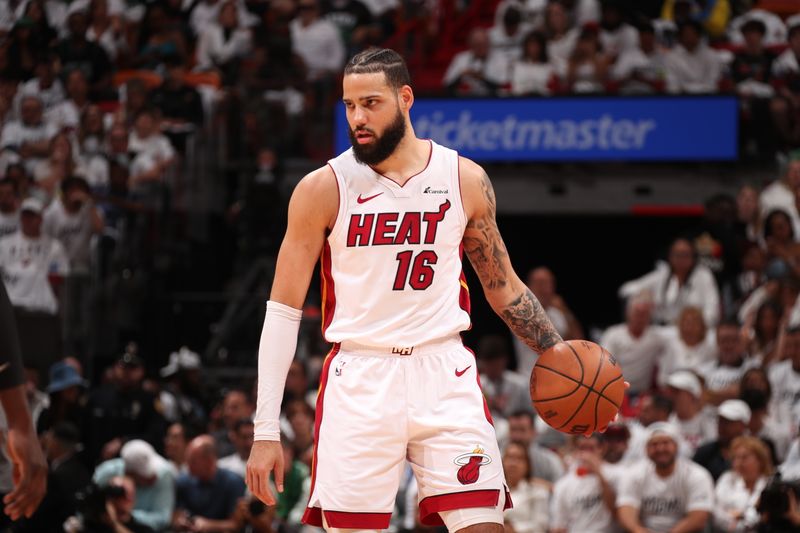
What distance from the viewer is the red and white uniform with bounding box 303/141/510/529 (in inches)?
197

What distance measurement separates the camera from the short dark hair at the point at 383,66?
511 cm

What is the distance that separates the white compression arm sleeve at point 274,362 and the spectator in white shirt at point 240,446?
20.5ft

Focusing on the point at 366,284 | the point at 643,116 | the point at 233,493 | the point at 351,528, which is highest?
the point at 643,116

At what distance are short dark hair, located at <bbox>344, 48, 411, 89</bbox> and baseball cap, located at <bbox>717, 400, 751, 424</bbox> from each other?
20.5ft

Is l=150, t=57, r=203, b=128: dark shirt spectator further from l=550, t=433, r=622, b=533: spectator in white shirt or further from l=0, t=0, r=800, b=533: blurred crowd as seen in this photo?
l=550, t=433, r=622, b=533: spectator in white shirt

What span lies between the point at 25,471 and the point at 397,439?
143cm

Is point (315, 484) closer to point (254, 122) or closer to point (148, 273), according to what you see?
point (148, 273)

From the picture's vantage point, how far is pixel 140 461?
1070 cm

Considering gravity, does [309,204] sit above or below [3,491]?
above

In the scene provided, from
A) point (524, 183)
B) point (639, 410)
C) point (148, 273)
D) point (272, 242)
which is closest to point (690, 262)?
point (639, 410)

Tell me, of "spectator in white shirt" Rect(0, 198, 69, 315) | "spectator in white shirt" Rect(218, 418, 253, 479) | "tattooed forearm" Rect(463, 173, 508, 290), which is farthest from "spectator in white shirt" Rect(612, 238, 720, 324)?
"tattooed forearm" Rect(463, 173, 508, 290)

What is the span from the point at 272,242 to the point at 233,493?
4.96m

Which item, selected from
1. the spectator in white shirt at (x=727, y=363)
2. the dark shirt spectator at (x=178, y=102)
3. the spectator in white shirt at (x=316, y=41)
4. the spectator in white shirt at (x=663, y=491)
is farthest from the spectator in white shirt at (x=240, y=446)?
the spectator in white shirt at (x=316, y=41)

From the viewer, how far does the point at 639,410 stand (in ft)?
38.3
